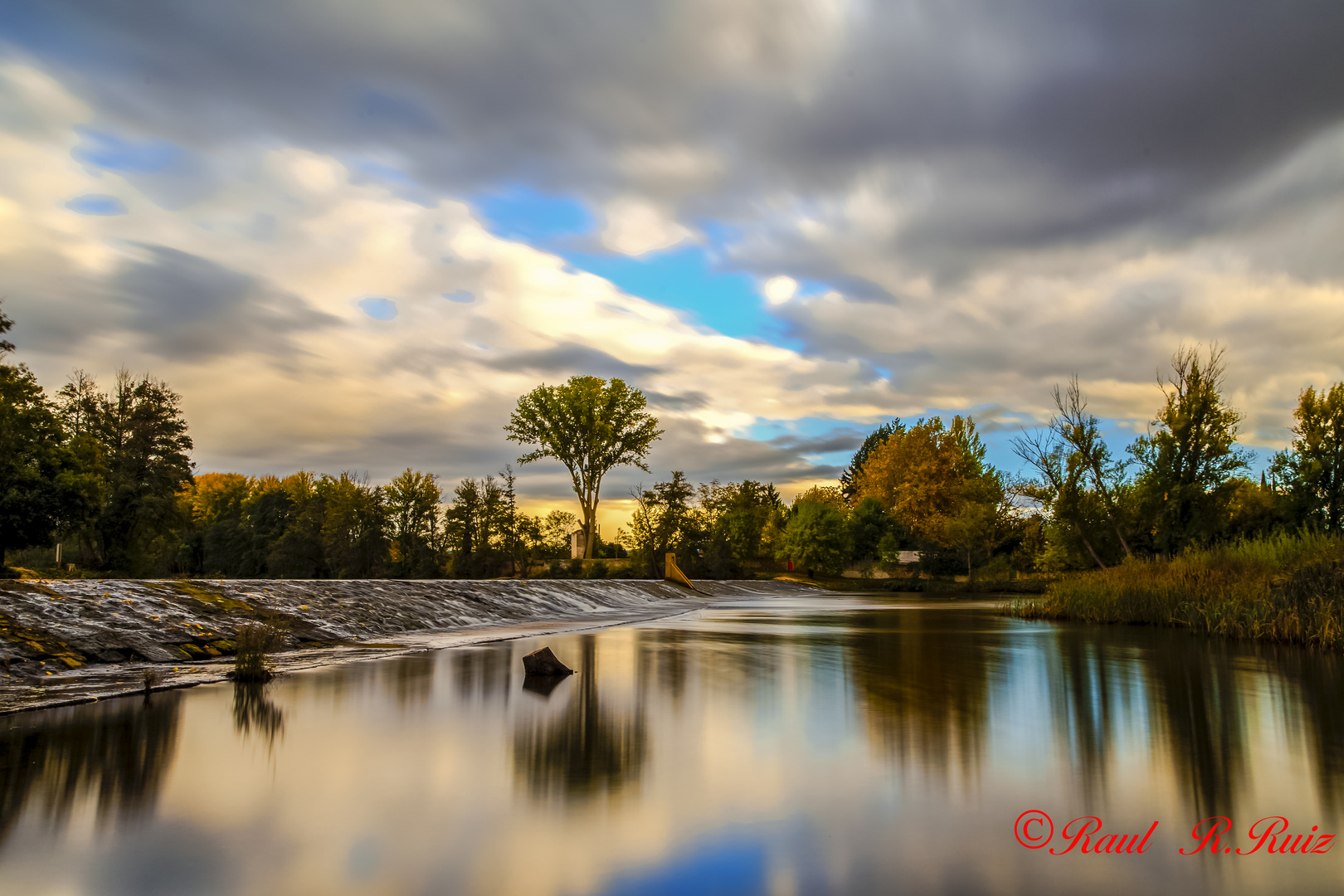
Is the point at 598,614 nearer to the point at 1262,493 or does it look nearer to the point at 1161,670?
the point at 1161,670

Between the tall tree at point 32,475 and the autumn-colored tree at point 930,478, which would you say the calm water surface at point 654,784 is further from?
the autumn-colored tree at point 930,478

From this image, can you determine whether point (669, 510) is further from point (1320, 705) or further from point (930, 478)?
point (1320, 705)

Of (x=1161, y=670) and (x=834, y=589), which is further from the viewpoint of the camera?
(x=834, y=589)

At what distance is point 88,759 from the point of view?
12.3ft

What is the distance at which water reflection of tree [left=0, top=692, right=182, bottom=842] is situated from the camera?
3123mm

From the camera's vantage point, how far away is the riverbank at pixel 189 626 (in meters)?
5.88

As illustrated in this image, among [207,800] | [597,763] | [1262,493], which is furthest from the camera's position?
[1262,493]

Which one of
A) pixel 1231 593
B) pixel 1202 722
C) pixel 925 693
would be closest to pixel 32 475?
pixel 925 693

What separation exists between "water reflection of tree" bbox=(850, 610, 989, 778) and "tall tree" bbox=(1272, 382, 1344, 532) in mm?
23297

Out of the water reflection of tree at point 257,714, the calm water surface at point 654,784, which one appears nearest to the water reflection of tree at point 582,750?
the calm water surface at point 654,784

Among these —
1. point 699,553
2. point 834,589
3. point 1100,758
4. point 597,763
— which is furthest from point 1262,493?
point 597,763

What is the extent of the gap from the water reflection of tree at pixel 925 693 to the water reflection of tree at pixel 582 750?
1533 millimetres

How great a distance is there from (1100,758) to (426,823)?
360 centimetres

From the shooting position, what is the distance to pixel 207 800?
3.22 m
